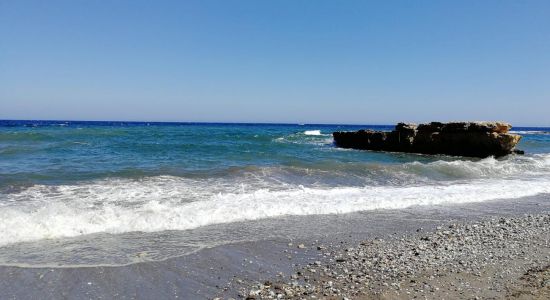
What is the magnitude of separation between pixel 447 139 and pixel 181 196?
2070 cm

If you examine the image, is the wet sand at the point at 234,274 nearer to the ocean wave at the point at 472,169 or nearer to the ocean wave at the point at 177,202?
the ocean wave at the point at 177,202

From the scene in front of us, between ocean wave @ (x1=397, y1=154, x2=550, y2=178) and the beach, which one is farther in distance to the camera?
ocean wave @ (x1=397, y1=154, x2=550, y2=178)

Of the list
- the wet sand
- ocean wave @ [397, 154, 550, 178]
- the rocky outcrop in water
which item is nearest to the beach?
the wet sand

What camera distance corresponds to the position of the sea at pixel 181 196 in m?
6.67

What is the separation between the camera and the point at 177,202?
9625 mm

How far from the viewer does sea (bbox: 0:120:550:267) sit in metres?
6.67

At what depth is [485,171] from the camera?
17.6 m

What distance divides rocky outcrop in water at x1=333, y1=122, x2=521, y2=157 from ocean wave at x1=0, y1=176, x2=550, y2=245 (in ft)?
36.8

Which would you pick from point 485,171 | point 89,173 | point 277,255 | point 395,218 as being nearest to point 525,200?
point 395,218

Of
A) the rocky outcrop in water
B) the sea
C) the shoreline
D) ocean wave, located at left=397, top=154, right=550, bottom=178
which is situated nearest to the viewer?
the shoreline

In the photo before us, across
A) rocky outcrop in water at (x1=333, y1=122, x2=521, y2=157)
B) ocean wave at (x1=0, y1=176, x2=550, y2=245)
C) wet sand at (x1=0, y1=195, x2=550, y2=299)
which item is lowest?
wet sand at (x1=0, y1=195, x2=550, y2=299)

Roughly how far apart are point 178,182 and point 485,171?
42.6ft

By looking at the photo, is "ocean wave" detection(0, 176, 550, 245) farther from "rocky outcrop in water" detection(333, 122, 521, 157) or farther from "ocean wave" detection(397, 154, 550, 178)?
"rocky outcrop in water" detection(333, 122, 521, 157)

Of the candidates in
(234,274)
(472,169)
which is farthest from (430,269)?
(472,169)
